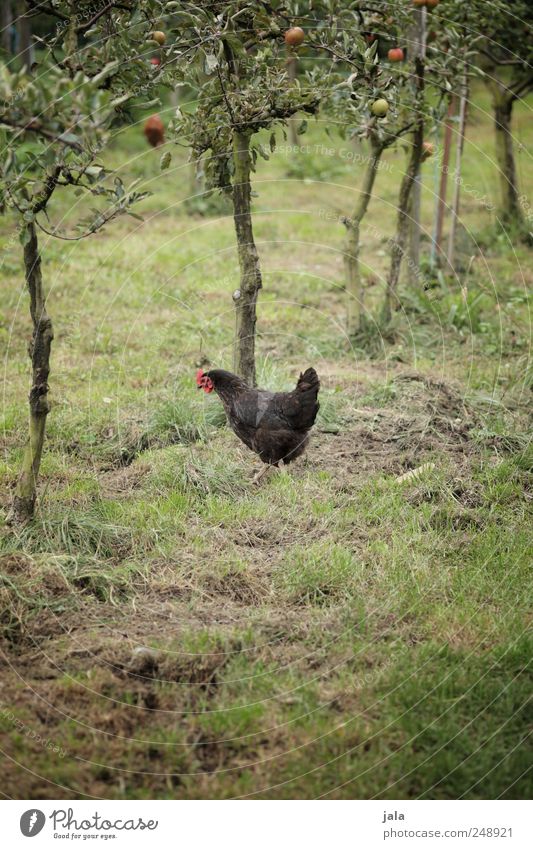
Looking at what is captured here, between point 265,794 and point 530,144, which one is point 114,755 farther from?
point 530,144

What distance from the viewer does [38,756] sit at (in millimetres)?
3117

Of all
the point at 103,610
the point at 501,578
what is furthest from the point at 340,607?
the point at 103,610

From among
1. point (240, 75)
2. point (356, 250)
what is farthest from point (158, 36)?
point (356, 250)

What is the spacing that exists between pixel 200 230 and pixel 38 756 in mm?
9497

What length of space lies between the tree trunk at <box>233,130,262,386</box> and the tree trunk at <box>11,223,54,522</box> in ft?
6.38

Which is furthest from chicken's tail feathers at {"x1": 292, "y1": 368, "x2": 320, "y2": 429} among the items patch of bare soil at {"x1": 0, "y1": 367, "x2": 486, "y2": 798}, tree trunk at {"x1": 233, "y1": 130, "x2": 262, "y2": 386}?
tree trunk at {"x1": 233, "y1": 130, "x2": 262, "y2": 386}

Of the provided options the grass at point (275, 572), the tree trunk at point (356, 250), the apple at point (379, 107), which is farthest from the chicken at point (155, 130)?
the apple at point (379, 107)

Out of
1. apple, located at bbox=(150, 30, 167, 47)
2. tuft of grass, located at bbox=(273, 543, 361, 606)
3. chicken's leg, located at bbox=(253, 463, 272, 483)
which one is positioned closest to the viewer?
tuft of grass, located at bbox=(273, 543, 361, 606)

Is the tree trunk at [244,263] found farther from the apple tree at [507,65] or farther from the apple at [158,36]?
Result: the apple tree at [507,65]

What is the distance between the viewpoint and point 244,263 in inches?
229

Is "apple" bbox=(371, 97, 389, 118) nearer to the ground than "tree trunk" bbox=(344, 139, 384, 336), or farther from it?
nearer to the ground

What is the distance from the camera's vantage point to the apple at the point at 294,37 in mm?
4680

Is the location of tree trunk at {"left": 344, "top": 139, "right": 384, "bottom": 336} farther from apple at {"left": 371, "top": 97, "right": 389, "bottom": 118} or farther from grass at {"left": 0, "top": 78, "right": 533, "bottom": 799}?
apple at {"left": 371, "top": 97, "right": 389, "bottom": 118}

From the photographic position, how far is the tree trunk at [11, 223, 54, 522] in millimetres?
4189
